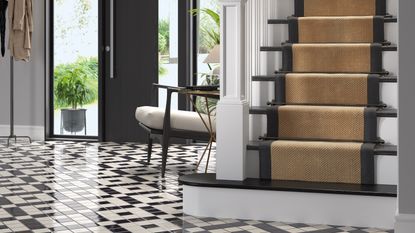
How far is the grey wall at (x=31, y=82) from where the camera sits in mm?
9336

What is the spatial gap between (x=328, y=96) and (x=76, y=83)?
4.73 metres

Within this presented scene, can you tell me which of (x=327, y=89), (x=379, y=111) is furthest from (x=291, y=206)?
(x=327, y=89)

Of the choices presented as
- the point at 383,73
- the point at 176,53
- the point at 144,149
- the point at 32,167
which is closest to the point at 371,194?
the point at 383,73

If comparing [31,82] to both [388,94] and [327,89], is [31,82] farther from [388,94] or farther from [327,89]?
[388,94]

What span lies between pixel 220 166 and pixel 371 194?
0.97m

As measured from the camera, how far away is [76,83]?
9422mm

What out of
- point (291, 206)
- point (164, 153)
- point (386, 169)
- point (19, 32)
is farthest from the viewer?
point (19, 32)

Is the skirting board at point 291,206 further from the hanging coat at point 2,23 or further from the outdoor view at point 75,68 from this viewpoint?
the hanging coat at point 2,23

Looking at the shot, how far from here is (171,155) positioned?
7848 millimetres

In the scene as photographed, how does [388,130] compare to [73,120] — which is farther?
[73,120]

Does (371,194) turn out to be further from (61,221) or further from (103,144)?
(103,144)

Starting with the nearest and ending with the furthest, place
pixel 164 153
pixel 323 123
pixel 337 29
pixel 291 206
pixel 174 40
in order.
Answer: pixel 291 206 → pixel 323 123 → pixel 337 29 → pixel 164 153 → pixel 174 40

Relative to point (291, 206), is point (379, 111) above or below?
above

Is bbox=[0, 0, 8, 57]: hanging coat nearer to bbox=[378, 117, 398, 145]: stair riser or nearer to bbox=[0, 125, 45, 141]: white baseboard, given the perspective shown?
bbox=[0, 125, 45, 141]: white baseboard
